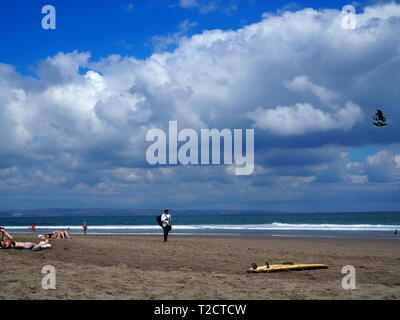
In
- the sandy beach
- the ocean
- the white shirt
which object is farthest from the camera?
the ocean

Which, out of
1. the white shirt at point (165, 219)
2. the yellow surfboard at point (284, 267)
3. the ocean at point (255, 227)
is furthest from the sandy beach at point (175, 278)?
the ocean at point (255, 227)

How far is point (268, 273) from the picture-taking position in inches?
474

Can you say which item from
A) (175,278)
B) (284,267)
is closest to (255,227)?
(284,267)

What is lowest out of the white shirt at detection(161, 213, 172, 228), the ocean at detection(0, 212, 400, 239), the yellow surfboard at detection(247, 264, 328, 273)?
the ocean at detection(0, 212, 400, 239)

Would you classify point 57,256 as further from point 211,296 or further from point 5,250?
point 211,296

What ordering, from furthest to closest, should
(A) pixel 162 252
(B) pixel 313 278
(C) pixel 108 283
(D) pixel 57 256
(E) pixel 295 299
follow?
(A) pixel 162 252 < (D) pixel 57 256 < (B) pixel 313 278 < (C) pixel 108 283 < (E) pixel 295 299

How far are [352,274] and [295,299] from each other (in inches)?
161

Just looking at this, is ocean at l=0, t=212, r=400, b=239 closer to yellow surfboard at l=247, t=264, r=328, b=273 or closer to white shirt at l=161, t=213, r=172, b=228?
white shirt at l=161, t=213, r=172, b=228

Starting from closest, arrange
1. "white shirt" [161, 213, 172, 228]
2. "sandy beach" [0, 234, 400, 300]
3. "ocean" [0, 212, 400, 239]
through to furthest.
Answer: "sandy beach" [0, 234, 400, 300] → "white shirt" [161, 213, 172, 228] → "ocean" [0, 212, 400, 239]

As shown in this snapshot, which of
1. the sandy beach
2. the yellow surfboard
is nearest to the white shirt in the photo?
the sandy beach
